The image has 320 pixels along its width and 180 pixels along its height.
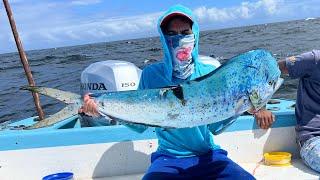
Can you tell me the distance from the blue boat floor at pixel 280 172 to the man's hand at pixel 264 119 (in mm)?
392

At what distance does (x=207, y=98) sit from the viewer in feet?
9.95

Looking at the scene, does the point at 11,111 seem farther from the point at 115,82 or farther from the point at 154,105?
the point at 154,105

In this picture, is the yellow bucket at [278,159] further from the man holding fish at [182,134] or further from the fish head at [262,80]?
the fish head at [262,80]

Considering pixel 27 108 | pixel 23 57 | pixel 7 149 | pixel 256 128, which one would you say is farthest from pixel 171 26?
pixel 27 108

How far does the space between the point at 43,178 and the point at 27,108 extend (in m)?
12.5

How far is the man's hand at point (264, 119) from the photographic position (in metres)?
4.62

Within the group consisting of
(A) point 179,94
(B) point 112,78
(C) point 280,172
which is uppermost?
(A) point 179,94

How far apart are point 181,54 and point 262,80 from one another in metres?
0.76

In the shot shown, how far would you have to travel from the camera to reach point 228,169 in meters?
3.58

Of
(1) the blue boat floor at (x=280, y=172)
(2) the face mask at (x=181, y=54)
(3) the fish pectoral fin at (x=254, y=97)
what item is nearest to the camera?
(3) the fish pectoral fin at (x=254, y=97)

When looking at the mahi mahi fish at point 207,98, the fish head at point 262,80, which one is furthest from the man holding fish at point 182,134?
the fish head at point 262,80

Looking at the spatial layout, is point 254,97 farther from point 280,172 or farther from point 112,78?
point 112,78

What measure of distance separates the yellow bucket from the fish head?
5.63ft

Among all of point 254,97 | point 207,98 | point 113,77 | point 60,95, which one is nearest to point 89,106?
point 60,95
